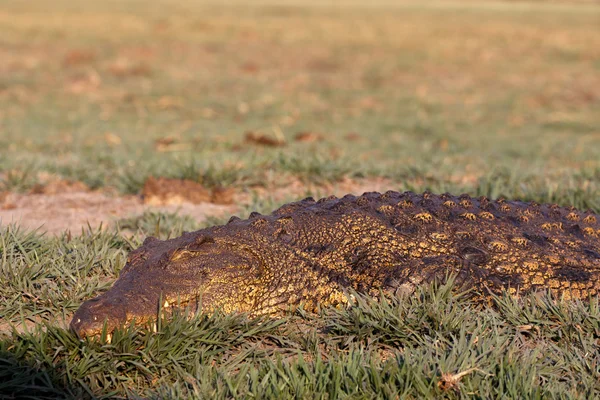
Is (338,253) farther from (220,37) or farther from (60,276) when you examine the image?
(220,37)

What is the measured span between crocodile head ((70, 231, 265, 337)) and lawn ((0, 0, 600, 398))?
0.10m

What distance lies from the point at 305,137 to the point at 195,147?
6.00 feet

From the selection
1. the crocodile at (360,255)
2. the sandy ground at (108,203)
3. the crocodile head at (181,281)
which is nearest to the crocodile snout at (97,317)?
the crocodile head at (181,281)

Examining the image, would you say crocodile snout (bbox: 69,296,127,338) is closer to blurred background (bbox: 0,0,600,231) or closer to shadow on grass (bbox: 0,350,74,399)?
shadow on grass (bbox: 0,350,74,399)

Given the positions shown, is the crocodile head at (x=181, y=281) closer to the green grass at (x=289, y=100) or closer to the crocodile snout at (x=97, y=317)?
the crocodile snout at (x=97, y=317)

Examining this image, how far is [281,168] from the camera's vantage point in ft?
19.4

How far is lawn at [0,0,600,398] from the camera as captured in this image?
2.56 m

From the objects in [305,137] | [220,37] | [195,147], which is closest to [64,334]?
[195,147]

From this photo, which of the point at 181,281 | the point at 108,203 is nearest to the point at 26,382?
the point at 181,281

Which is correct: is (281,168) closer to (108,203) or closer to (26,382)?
(108,203)

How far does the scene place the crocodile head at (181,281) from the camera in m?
2.69

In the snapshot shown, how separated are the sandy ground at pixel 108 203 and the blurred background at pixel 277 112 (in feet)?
0.06

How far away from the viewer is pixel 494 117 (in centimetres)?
1226

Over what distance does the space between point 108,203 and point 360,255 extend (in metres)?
2.60
